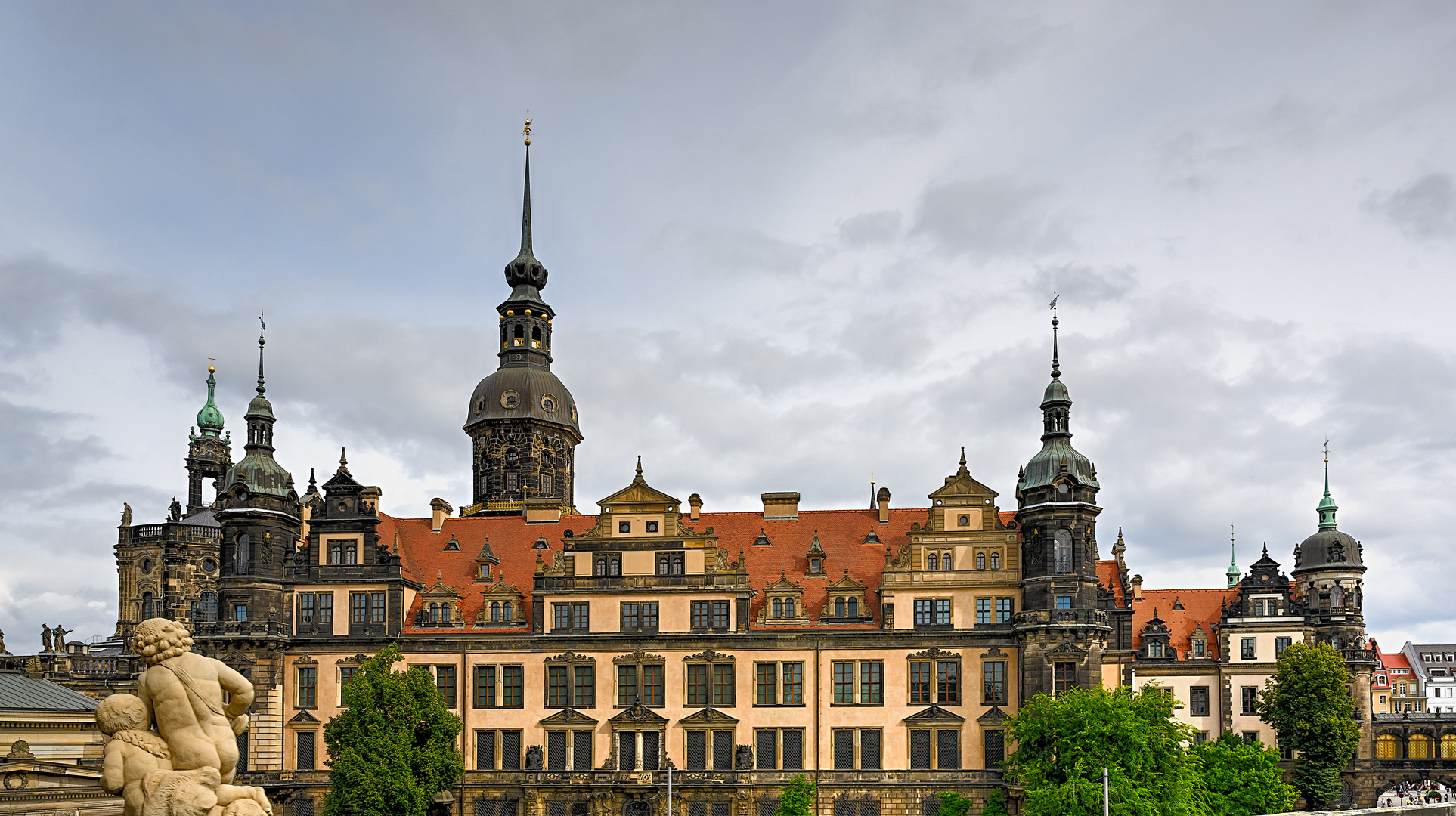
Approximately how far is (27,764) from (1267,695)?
59891mm

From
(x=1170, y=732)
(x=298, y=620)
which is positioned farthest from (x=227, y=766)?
(x=298, y=620)

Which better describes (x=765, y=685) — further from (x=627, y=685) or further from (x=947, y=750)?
(x=947, y=750)

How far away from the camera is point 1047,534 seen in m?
56.4

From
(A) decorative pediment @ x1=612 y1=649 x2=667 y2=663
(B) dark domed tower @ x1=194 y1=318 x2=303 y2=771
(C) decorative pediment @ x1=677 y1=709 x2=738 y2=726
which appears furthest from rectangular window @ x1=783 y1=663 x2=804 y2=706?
(B) dark domed tower @ x1=194 y1=318 x2=303 y2=771

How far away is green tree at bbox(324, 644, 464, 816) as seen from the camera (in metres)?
→ 49.5

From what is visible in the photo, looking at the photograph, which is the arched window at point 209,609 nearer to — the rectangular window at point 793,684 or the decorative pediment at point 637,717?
the decorative pediment at point 637,717

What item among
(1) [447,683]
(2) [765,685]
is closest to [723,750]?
(2) [765,685]

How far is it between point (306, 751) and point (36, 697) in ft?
40.0

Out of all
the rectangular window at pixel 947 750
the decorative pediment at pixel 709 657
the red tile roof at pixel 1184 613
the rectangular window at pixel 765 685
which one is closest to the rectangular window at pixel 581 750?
the decorative pediment at pixel 709 657

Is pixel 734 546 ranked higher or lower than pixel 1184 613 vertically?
higher

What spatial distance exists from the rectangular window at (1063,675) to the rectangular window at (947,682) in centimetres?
407

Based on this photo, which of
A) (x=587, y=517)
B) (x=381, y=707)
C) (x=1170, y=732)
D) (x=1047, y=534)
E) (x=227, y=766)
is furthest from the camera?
(x=587, y=517)

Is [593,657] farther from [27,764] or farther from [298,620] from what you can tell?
[27,764]

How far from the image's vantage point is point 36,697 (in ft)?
167
